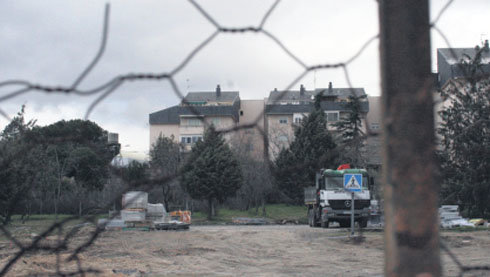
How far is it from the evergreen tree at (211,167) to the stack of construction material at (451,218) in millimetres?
15735

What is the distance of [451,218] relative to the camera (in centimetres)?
1975

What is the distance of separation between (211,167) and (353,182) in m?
8.84

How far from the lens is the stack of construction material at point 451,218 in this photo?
18.8 m

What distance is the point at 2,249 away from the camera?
12.1m

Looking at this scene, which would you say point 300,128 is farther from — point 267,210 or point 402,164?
point 267,210

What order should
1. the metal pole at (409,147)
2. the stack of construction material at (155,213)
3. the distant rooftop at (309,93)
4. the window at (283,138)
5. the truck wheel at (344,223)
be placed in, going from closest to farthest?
the metal pole at (409,147)
the distant rooftop at (309,93)
the window at (283,138)
the truck wheel at (344,223)
the stack of construction material at (155,213)

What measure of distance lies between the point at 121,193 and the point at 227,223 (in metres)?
24.8

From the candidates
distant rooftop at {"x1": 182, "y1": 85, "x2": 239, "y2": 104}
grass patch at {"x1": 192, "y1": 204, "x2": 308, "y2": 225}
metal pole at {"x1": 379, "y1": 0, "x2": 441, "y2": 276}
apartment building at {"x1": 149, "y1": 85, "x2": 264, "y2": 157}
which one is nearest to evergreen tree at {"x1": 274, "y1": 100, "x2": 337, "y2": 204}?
apartment building at {"x1": 149, "y1": 85, "x2": 264, "y2": 157}

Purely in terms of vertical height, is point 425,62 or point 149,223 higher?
point 425,62

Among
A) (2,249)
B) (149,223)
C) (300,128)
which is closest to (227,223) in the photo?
(149,223)

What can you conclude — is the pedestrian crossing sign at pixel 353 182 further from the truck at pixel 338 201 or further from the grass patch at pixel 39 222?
the grass patch at pixel 39 222

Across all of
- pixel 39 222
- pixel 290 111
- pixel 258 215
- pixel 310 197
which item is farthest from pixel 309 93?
pixel 258 215

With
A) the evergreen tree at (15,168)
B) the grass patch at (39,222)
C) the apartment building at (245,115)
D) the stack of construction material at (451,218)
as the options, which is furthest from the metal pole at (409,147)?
the stack of construction material at (451,218)

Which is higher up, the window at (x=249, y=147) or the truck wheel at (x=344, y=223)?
the window at (x=249, y=147)
